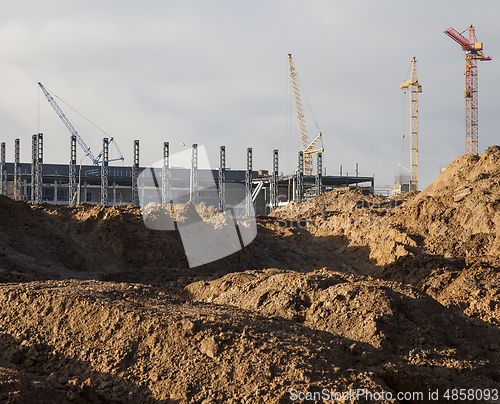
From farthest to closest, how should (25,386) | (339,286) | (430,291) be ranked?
1. (430,291)
2. (339,286)
3. (25,386)

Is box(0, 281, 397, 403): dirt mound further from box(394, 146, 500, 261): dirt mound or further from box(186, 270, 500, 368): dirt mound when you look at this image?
box(394, 146, 500, 261): dirt mound

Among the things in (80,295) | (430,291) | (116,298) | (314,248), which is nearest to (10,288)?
(80,295)

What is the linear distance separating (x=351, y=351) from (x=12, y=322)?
18.4 ft

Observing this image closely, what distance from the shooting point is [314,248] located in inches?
819

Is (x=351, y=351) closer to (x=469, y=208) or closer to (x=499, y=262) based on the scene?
(x=499, y=262)

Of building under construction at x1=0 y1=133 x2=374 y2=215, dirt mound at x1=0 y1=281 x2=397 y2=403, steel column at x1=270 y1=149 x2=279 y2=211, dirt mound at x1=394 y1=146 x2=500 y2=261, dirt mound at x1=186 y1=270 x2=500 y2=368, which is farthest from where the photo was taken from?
building under construction at x1=0 y1=133 x2=374 y2=215

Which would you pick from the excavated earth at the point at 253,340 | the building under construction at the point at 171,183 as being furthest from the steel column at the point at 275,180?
the excavated earth at the point at 253,340

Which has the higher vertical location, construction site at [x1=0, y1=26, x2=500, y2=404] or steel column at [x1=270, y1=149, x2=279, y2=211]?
steel column at [x1=270, y1=149, x2=279, y2=211]

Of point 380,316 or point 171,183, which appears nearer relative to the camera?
point 380,316

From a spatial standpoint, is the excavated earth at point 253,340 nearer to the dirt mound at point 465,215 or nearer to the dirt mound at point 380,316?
the dirt mound at point 380,316

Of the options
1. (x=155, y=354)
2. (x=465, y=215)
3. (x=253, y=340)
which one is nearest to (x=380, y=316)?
(x=253, y=340)

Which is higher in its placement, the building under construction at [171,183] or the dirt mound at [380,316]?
the building under construction at [171,183]

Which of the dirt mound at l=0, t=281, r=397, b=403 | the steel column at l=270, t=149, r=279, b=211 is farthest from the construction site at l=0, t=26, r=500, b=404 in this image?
the steel column at l=270, t=149, r=279, b=211

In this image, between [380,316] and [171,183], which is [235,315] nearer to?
[380,316]
